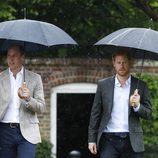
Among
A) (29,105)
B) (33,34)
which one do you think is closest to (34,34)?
(33,34)

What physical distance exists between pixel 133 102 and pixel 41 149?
507 cm

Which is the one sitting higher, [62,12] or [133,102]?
[62,12]

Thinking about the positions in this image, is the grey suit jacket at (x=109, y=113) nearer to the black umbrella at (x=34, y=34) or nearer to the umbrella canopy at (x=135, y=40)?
the umbrella canopy at (x=135, y=40)

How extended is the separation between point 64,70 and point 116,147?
199 inches

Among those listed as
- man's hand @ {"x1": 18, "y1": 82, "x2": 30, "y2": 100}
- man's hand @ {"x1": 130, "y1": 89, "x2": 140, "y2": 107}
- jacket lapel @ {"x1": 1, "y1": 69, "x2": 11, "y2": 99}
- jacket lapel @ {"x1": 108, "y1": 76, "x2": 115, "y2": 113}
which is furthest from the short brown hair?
jacket lapel @ {"x1": 1, "y1": 69, "x2": 11, "y2": 99}

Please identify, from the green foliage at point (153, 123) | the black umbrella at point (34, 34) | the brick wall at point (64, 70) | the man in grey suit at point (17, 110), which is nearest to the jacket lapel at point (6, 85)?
the man in grey suit at point (17, 110)

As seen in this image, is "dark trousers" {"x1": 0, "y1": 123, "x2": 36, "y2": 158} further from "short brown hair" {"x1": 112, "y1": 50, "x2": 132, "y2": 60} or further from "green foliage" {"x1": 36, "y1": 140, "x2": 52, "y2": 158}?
"green foliage" {"x1": 36, "y1": 140, "x2": 52, "y2": 158}

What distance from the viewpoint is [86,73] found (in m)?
11.2

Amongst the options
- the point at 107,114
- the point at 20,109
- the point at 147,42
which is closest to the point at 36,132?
the point at 20,109

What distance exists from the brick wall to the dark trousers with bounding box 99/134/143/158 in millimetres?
4888

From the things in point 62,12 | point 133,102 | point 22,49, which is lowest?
point 133,102

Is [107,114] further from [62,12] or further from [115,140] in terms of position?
[62,12]

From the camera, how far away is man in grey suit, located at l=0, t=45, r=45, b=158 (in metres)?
6.12

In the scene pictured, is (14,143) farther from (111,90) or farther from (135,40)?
(135,40)
